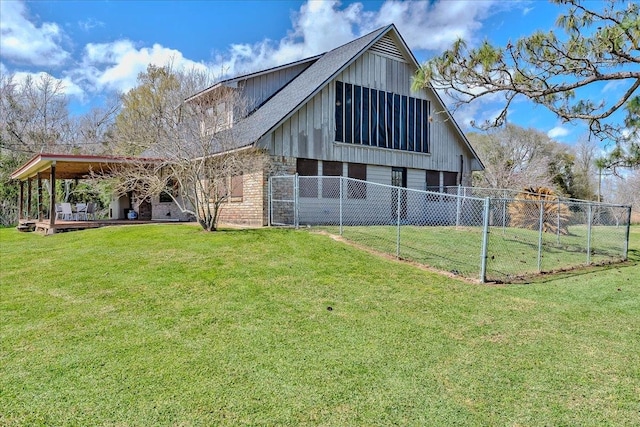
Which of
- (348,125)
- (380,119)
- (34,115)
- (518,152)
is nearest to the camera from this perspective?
(348,125)

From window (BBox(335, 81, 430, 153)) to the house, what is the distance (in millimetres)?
37

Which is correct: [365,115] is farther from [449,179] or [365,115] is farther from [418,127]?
[449,179]

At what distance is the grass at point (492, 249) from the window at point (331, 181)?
110 inches

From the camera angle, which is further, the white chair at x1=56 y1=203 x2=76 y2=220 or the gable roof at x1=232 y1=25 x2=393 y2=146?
the white chair at x1=56 y1=203 x2=76 y2=220

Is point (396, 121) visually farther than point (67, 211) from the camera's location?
No

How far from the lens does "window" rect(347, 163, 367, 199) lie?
1495 cm

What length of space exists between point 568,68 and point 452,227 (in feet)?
23.7

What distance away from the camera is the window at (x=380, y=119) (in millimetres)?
14883

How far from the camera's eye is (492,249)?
10445mm

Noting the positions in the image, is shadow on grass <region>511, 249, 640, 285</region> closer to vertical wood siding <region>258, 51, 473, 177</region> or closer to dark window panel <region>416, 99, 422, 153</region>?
vertical wood siding <region>258, 51, 473, 177</region>

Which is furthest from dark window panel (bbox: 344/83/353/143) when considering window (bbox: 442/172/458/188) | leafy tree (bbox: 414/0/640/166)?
leafy tree (bbox: 414/0/640/166)

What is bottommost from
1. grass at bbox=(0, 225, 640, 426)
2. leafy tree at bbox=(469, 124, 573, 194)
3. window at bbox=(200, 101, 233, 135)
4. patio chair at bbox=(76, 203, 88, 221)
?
grass at bbox=(0, 225, 640, 426)

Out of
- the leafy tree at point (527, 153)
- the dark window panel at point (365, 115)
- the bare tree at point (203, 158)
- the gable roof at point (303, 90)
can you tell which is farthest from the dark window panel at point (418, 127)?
the leafy tree at point (527, 153)

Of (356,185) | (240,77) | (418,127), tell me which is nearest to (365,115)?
(356,185)
